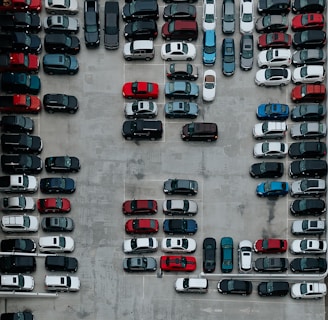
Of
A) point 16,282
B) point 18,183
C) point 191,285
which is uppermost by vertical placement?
point 18,183

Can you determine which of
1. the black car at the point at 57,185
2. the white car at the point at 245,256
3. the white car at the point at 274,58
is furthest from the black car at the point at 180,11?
the white car at the point at 245,256

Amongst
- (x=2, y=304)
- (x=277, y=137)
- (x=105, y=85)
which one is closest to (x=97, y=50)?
(x=105, y=85)

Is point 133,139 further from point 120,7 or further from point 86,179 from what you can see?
point 120,7

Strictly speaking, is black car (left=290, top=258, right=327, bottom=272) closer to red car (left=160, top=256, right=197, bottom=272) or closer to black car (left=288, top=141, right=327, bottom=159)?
red car (left=160, top=256, right=197, bottom=272)

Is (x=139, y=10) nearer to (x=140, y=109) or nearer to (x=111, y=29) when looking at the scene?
(x=111, y=29)


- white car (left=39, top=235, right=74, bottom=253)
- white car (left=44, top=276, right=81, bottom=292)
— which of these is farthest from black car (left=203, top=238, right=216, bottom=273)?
white car (left=39, top=235, right=74, bottom=253)

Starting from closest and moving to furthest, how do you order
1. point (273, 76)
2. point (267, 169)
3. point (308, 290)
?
point (308, 290) < point (267, 169) < point (273, 76)

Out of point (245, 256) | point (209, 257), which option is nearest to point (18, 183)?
point (209, 257)

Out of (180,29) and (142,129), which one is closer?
(142,129)
